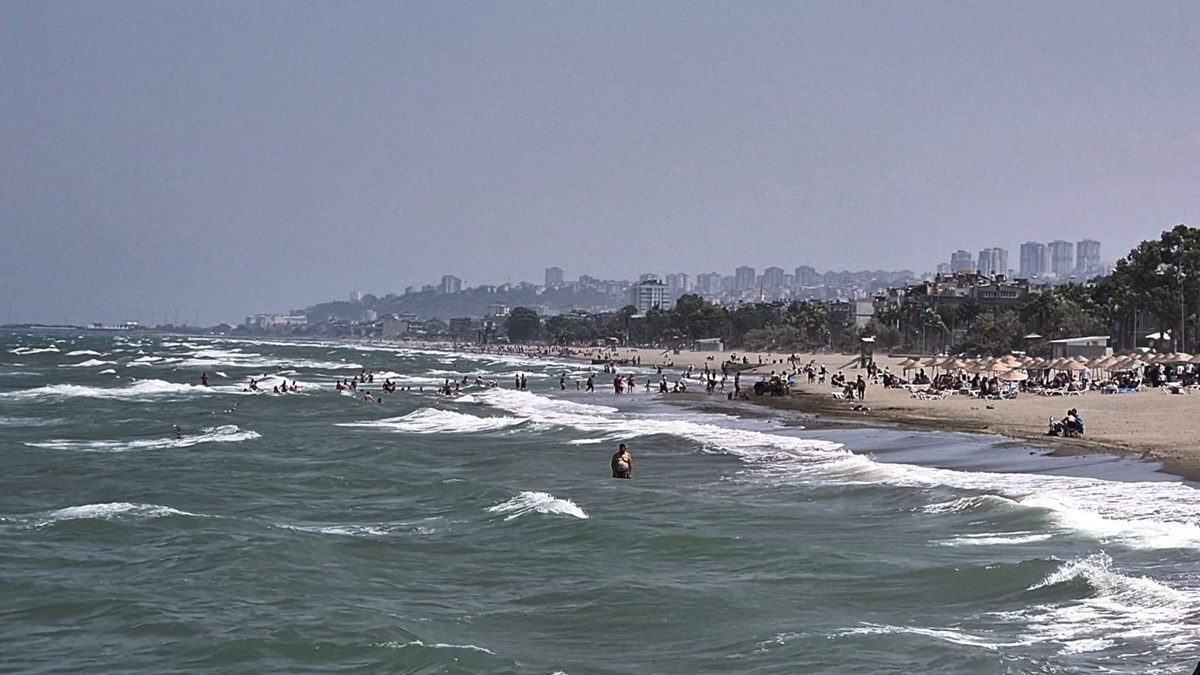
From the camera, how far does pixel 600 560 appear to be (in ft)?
57.1

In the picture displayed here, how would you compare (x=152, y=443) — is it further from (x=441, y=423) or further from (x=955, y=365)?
(x=955, y=365)

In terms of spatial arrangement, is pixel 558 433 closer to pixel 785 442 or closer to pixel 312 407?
→ pixel 785 442

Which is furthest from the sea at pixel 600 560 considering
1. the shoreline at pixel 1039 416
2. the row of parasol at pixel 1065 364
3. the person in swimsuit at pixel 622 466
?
the row of parasol at pixel 1065 364

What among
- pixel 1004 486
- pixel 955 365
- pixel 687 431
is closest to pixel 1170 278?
pixel 955 365

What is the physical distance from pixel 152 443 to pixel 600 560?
2267cm

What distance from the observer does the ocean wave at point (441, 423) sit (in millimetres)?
42156

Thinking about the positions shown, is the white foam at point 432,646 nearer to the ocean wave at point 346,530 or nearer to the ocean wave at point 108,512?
the ocean wave at point 346,530

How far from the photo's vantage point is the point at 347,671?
12.2 meters

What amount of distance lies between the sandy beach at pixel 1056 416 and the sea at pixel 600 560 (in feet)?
4.76

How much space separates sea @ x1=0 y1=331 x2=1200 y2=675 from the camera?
1264 centimetres

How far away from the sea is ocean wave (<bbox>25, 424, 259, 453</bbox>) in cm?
109

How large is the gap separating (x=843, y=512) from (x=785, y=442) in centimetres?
1313

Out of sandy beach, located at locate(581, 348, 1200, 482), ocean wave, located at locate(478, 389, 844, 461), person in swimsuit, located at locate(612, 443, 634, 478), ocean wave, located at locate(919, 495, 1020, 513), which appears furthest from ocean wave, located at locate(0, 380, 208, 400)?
ocean wave, located at locate(919, 495, 1020, 513)

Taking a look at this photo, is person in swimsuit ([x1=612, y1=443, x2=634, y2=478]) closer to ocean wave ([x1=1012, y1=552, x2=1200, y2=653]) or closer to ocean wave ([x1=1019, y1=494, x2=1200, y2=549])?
ocean wave ([x1=1019, y1=494, x2=1200, y2=549])
